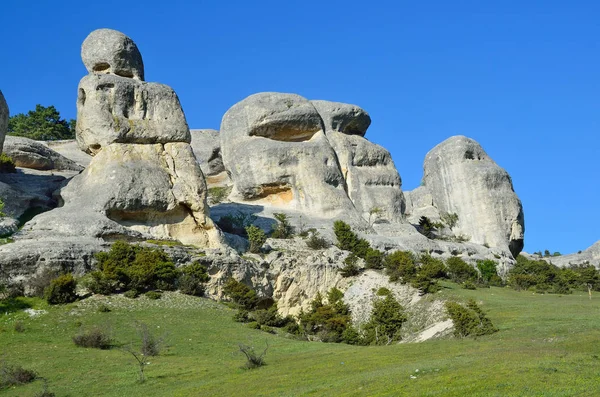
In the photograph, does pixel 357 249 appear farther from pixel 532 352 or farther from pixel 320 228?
pixel 532 352

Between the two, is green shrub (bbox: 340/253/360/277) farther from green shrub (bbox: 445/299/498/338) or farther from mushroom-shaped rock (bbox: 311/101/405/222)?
green shrub (bbox: 445/299/498/338)

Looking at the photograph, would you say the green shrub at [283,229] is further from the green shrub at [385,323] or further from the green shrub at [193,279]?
the green shrub at [385,323]

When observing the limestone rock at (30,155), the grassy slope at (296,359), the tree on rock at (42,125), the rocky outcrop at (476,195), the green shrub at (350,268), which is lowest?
the grassy slope at (296,359)

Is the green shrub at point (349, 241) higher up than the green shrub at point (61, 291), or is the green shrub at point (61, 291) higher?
the green shrub at point (349, 241)

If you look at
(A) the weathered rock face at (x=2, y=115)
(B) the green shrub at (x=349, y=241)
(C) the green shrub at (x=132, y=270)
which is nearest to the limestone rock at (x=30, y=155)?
(A) the weathered rock face at (x=2, y=115)

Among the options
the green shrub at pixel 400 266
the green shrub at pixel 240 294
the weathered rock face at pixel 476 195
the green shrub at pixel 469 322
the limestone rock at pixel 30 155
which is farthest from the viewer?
the weathered rock face at pixel 476 195

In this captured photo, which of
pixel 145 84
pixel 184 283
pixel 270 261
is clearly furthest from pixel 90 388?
pixel 145 84

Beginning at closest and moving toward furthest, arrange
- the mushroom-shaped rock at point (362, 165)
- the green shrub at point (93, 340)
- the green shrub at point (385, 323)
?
the green shrub at point (93, 340), the green shrub at point (385, 323), the mushroom-shaped rock at point (362, 165)

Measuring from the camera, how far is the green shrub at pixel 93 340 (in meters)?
34.3

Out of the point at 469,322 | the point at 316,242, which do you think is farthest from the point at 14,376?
the point at 316,242

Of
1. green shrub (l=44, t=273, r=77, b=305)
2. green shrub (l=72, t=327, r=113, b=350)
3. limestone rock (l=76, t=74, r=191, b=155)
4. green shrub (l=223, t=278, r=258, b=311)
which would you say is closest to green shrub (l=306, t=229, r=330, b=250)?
green shrub (l=223, t=278, r=258, b=311)

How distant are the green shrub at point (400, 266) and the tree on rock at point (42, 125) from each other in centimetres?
5227

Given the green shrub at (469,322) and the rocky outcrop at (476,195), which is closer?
the green shrub at (469,322)

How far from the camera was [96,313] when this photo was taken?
129 ft
